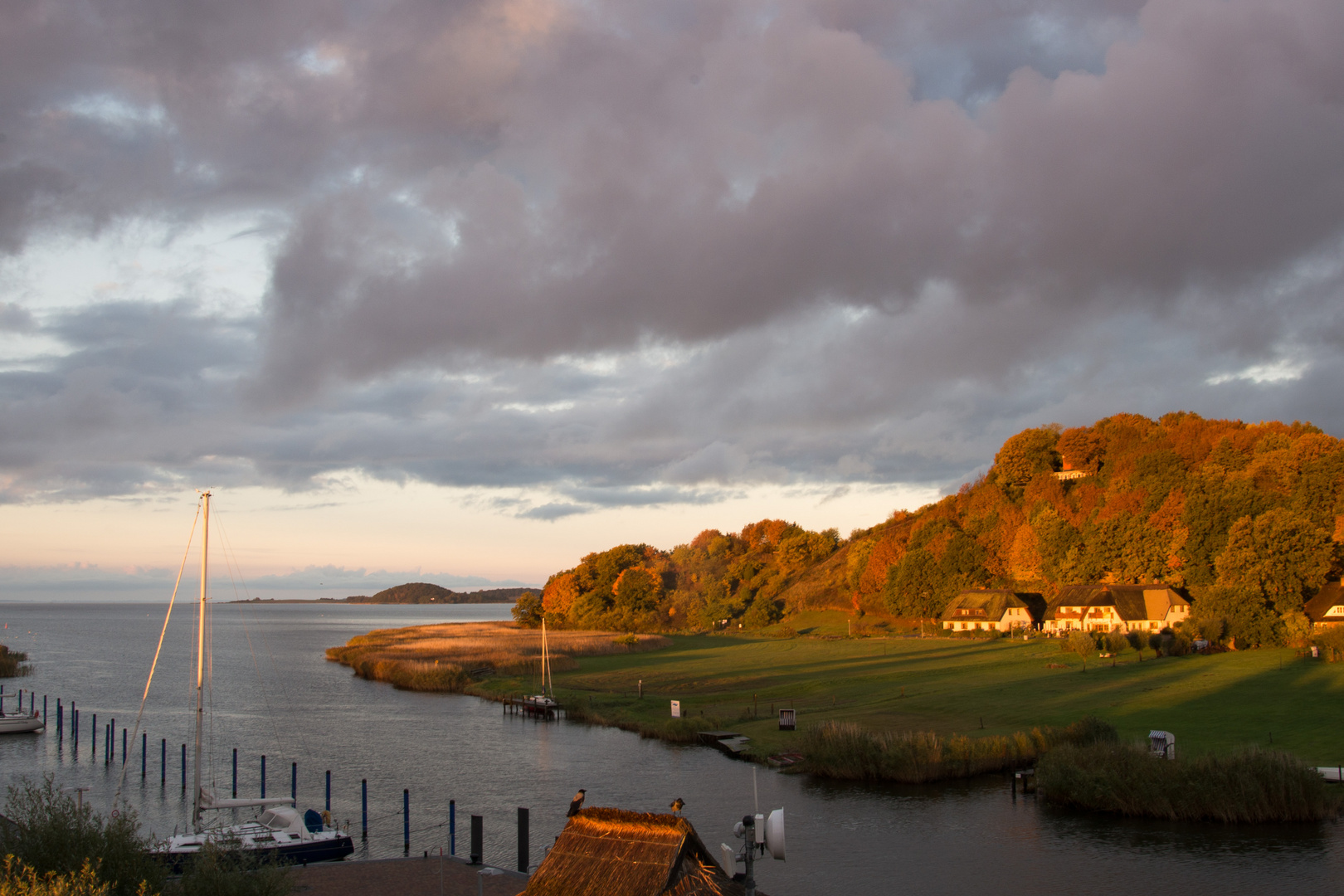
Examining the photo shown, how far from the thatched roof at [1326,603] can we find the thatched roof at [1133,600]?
15.6 meters

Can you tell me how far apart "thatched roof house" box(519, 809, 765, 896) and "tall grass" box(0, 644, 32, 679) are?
323 ft

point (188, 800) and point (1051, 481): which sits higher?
point (1051, 481)

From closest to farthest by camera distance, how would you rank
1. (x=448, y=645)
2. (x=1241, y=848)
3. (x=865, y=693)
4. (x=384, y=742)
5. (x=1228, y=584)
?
(x=1241, y=848), (x=384, y=742), (x=865, y=693), (x=1228, y=584), (x=448, y=645)

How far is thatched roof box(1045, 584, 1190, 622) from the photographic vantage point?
10106cm

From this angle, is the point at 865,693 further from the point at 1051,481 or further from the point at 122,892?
the point at 1051,481

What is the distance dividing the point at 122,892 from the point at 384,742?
3702 centimetres

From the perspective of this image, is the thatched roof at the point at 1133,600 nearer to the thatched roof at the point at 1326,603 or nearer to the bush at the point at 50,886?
the thatched roof at the point at 1326,603

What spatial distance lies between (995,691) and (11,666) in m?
93.4

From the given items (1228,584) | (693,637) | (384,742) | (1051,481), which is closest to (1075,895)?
(384,742)

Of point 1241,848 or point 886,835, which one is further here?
point 886,835

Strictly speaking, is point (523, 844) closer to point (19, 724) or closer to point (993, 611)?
point (19, 724)

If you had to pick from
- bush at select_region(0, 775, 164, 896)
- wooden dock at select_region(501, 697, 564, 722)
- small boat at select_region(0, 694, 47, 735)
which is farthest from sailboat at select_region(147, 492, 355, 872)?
small boat at select_region(0, 694, 47, 735)

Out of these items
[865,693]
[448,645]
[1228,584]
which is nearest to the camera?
[865,693]

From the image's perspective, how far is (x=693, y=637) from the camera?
134m
